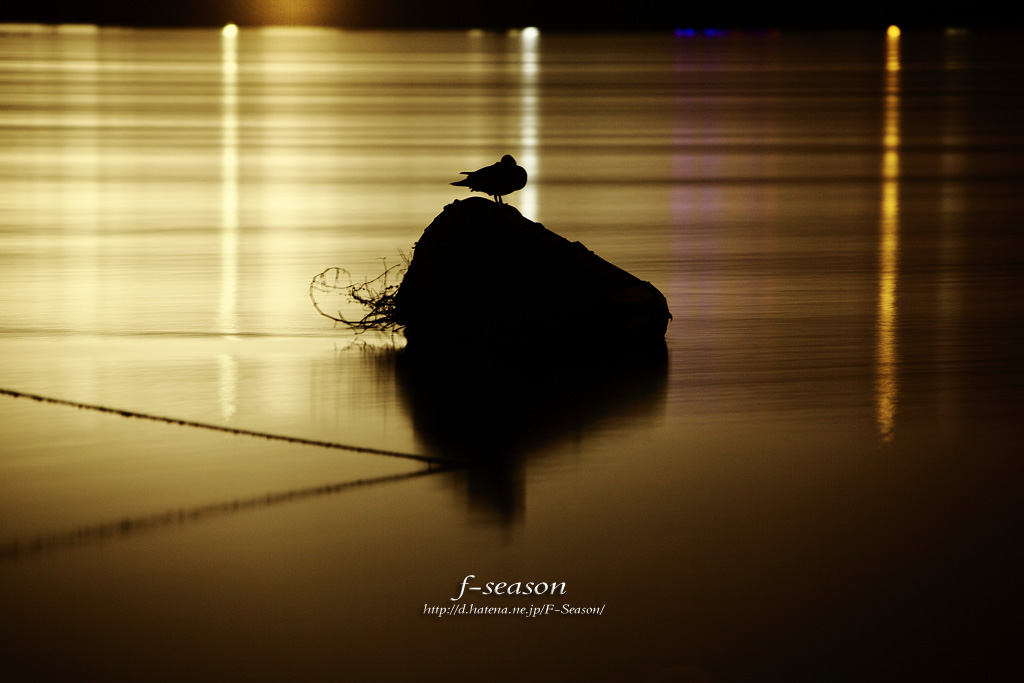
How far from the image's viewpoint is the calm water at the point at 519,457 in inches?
169

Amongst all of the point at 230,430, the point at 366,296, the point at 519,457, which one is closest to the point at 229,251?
the point at 366,296

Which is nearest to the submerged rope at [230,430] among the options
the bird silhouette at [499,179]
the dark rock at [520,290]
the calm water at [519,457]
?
the calm water at [519,457]

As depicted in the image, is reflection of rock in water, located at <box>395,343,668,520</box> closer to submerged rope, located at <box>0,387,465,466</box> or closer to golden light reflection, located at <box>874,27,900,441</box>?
submerged rope, located at <box>0,387,465,466</box>

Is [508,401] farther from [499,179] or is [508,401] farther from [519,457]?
[499,179]

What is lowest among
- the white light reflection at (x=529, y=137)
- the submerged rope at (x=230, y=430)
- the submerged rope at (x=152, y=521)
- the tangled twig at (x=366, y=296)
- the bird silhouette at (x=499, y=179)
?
the submerged rope at (x=152, y=521)

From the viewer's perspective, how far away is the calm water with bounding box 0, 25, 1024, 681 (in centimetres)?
429

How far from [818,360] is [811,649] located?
3576mm

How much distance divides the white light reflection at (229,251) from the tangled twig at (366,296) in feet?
1.69

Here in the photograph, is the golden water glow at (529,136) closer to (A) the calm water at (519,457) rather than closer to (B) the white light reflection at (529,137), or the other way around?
(B) the white light reflection at (529,137)

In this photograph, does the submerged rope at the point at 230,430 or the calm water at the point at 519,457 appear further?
the submerged rope at the point at 230,430

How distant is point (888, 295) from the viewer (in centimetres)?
973

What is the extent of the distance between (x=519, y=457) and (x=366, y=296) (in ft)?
12.4

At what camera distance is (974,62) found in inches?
2111

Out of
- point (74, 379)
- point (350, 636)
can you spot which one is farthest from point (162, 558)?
point (74, 379)
